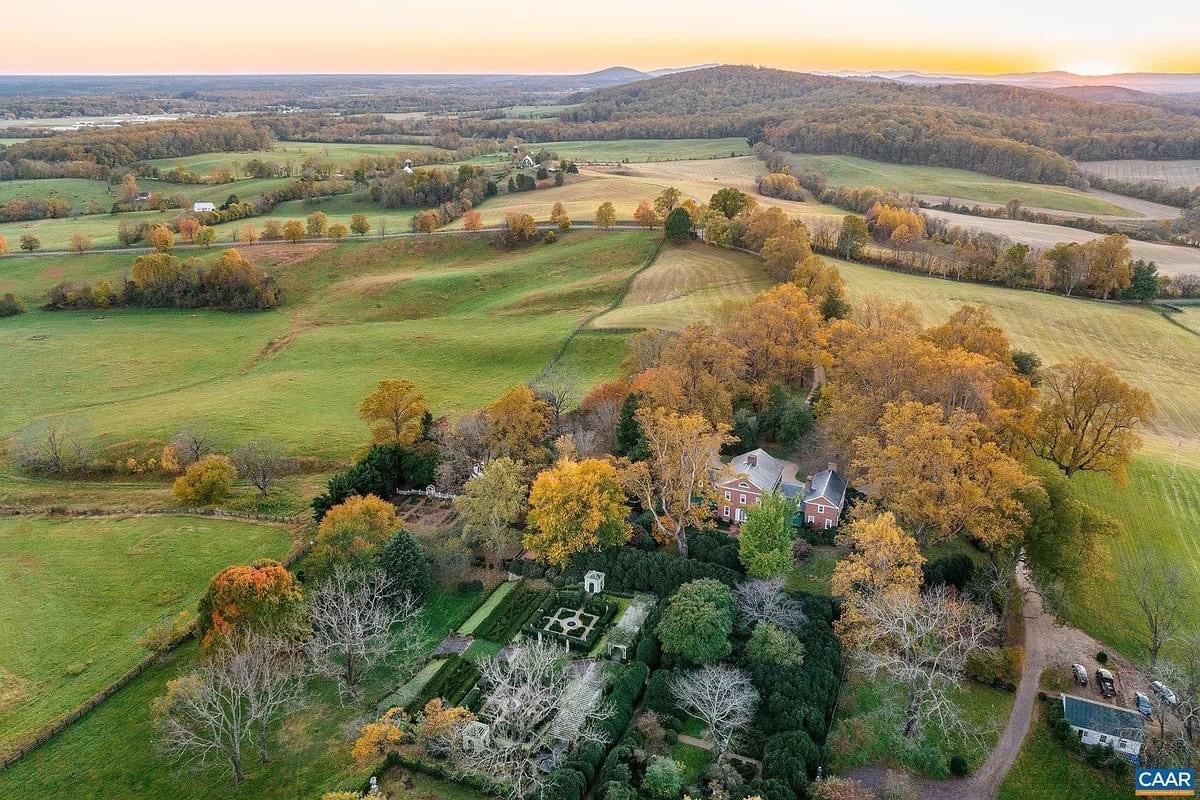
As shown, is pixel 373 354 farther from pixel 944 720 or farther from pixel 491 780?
pixel 944 720

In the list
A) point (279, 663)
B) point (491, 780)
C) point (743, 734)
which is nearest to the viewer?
point (491, 780)

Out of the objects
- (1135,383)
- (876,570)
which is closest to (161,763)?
(876,570)

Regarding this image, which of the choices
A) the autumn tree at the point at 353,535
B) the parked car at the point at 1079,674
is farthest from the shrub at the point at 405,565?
the parked car at the point at 1079,674

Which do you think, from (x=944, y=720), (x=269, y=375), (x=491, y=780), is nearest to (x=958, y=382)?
(x=944, y=720)

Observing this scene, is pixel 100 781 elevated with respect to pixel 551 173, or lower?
lower

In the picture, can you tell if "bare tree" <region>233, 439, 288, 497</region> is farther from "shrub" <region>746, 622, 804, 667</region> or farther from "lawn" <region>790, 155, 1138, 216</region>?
→ "lawn" <region>790, 155, 1138, 216</region>

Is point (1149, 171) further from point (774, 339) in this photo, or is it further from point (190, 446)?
point (190, 446)

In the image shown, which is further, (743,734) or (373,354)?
(373,354)

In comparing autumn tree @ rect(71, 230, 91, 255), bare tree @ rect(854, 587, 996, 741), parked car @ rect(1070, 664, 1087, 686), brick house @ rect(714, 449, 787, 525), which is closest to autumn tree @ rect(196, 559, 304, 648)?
brick house @ rect(714, 449, 787, 525)
